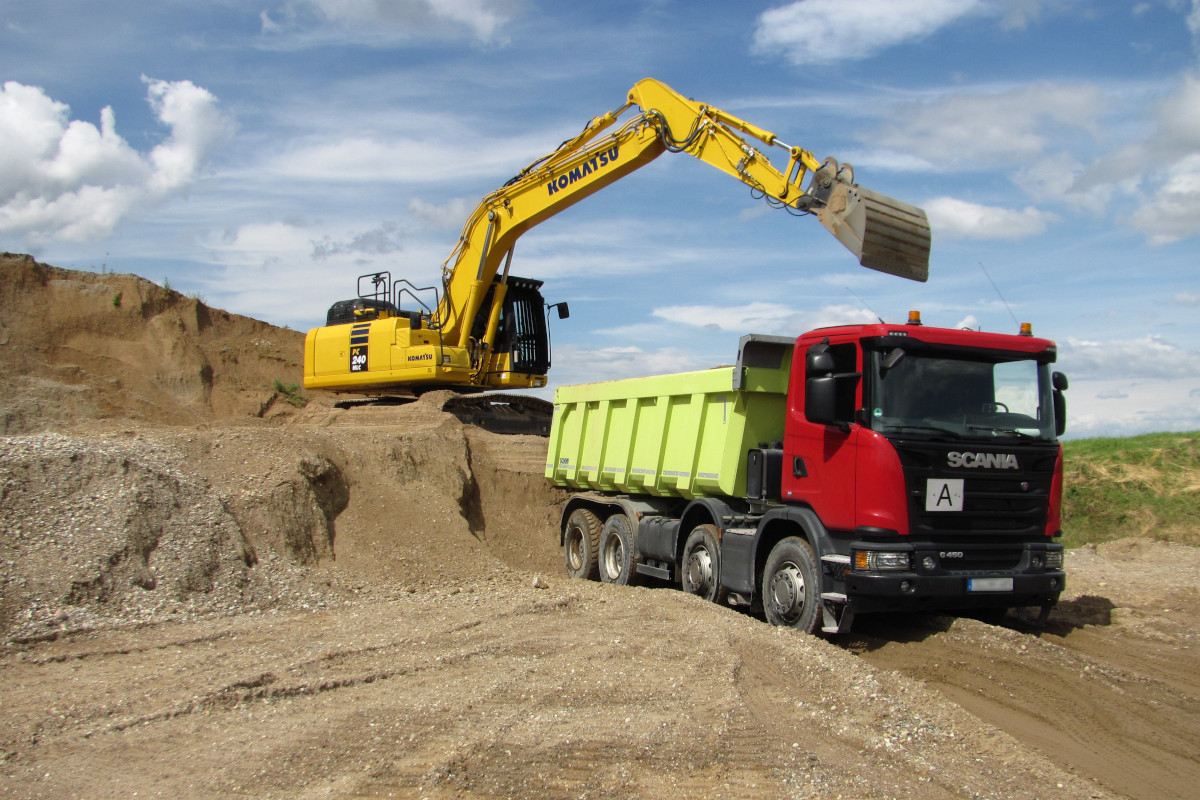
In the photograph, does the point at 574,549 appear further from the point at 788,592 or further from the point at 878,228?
the point at 878,228

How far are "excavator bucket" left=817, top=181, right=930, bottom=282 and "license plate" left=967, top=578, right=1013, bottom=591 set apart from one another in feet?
11.3

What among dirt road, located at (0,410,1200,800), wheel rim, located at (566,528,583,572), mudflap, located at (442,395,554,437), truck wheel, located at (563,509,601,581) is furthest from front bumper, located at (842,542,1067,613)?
mudflap, located at (442,395,554,437)

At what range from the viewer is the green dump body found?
970 cm

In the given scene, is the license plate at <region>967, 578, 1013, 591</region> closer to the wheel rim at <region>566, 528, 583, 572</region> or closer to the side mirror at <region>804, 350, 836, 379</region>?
the side mirror at <region>804, 350, 836, 379</region>

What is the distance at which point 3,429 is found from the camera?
20406 mm

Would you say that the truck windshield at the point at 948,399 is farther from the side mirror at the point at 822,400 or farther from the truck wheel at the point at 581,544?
the truck wheel at the point at 581,544

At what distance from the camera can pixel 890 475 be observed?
24.6 ft

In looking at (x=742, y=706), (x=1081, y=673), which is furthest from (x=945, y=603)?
(x=742, y=706)

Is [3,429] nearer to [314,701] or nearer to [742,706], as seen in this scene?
[314,701]

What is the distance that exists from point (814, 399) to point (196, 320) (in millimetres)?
23118

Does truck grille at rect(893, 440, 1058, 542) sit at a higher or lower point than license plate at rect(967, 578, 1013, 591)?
Answer: higher

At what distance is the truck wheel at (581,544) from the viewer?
13.0 m

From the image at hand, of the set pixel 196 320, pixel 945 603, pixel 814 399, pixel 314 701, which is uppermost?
pixel 196 320

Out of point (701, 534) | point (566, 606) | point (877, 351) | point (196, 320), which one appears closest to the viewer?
point (877, 351)
